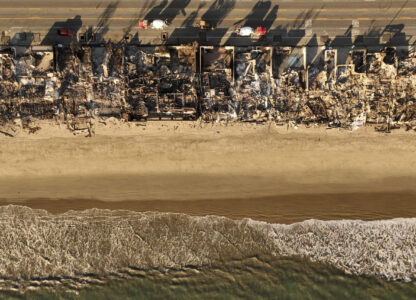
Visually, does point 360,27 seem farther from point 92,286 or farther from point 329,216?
point 92,286

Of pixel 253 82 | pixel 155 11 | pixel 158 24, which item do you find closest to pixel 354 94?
pixel 253 82

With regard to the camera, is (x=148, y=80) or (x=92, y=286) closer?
(x=148, y=80)

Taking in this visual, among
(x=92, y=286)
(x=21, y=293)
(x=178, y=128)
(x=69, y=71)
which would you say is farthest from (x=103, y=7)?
(x=21, y=293)

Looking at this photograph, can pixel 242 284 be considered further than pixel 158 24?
Yes

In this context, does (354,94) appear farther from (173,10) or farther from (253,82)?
(173,10)

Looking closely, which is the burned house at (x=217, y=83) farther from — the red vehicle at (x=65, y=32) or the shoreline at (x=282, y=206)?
the red vehicle at (x=65, y=32)

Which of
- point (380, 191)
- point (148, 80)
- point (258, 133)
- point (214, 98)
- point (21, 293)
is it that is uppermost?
point (148, 80)
